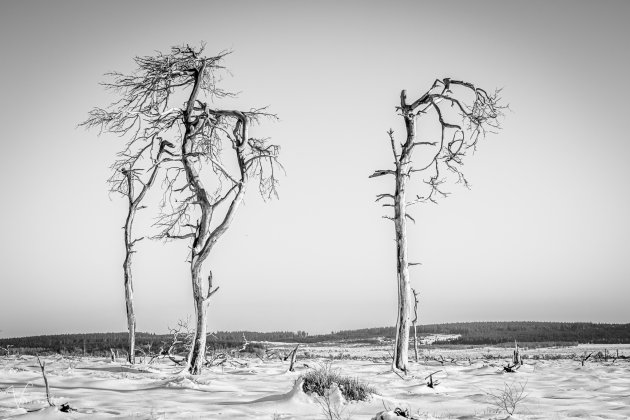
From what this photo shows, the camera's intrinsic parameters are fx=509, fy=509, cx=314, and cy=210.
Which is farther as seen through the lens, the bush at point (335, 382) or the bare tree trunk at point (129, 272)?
the bare tree trunk at point (129, 272)

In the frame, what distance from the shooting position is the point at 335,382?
6812 mm

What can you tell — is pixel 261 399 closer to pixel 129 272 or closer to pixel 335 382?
pixel 335 382

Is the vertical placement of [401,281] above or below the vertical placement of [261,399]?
above

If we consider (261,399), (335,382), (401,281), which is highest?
(401,281)

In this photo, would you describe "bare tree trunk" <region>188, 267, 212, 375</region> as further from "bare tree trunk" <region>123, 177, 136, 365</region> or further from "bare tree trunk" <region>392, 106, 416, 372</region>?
"bare tree trunk" <region>123, 177, 136, 365</region>

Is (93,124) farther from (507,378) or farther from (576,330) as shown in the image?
(576,330)

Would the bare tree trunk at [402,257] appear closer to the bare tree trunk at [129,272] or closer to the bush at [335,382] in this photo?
the bush at [335,382]

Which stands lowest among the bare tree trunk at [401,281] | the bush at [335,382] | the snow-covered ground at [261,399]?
the snow-covered ground at [261,399]

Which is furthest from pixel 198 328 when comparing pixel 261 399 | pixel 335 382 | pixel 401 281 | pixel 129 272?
pixel 129 272

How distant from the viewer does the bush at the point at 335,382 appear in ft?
21.6

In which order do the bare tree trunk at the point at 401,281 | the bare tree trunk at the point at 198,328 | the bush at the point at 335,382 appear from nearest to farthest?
the bush at the point at 335,382 < the bare tree trunk at the point at 198,328 < the bare tree trunk at the point at 401,281

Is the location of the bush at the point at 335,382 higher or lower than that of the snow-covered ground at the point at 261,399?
higher

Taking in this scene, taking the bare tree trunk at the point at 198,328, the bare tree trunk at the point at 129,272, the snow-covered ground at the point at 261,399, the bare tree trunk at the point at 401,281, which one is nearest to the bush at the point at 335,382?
the snow-covered ground at the point at 261,399

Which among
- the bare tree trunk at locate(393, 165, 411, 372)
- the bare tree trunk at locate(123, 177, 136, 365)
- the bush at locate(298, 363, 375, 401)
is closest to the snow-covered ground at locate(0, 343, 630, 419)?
the bush at locate(298, 363, 375, 401)
